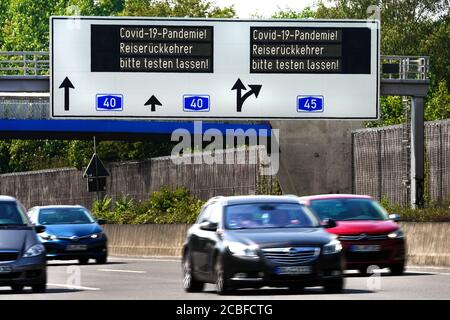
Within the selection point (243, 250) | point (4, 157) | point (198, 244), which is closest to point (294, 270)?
point (243, 250)

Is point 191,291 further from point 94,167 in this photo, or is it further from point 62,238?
point 94,167

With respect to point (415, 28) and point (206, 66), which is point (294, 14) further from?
point (206, 66)

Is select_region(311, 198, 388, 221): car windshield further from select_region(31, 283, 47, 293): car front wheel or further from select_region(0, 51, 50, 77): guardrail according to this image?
select_region(0, 51, 50, 77): guardrail

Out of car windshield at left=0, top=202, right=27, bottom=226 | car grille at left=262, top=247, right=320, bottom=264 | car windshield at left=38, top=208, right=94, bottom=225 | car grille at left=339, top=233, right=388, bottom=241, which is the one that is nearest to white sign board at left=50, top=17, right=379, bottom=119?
car windshield at left=38, top=208, right=94, bottom=225

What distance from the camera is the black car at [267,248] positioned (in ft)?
75.2

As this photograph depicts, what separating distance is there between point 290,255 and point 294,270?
0.20 metres

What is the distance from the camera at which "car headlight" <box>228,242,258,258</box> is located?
75.4 ft

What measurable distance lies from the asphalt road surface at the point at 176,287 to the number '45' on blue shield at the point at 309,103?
14197 millimetres

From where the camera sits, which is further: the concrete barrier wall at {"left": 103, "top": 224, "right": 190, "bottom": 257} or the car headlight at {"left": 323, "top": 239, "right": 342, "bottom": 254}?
the concrete barrier wall at {"left": 103, "top": 224, "right": 190, "bottom": 257}

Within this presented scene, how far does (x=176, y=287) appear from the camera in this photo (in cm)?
2667

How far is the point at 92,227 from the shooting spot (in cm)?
4012

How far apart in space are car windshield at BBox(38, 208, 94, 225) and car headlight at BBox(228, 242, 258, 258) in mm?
17700
